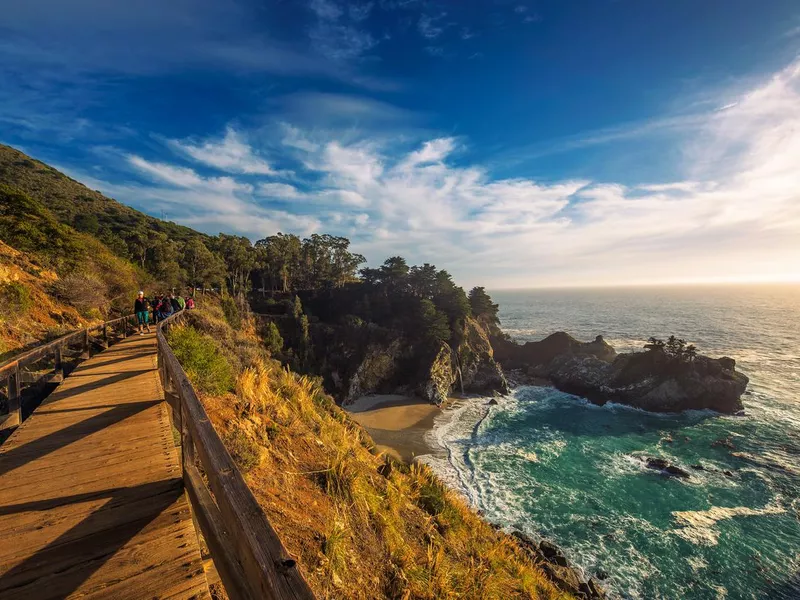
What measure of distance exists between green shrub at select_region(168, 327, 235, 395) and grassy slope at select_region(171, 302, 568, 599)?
0.03 metres

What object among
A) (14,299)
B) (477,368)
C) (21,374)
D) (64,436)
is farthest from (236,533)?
→ (477,368)

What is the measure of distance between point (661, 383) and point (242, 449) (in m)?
48.7

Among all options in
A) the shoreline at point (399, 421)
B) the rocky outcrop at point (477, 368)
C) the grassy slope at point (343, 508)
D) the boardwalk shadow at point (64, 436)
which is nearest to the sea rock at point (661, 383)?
the rocky outcrop at point (477, 368)

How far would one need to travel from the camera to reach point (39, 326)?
13.1 meters

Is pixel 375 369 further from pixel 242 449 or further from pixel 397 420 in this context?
pixel 242 449

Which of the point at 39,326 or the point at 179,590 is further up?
the point at 39,326

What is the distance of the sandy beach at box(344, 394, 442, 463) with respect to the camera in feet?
94.3

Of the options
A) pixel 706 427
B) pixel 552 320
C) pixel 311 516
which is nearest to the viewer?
pixel 311 516

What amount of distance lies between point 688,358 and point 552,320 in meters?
65.1

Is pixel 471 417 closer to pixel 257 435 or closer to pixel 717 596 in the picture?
pixel 717 596

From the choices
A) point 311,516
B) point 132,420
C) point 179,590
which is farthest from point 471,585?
point 132,420

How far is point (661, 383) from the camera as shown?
130 feet

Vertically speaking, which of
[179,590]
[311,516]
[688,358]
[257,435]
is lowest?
[688,358]

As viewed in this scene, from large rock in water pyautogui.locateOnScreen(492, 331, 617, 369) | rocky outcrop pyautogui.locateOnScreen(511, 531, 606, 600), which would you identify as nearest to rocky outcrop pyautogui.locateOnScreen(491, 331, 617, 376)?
large rock in water pyautogui.locateOnScreen(492, 331, 617, 369)
